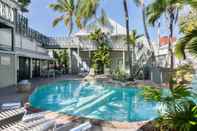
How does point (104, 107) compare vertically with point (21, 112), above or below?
below

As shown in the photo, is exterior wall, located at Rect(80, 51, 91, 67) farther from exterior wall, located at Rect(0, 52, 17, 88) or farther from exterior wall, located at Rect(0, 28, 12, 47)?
exterior wall, located at Rect(0, 28, 12, 47)

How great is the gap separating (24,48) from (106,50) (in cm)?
973

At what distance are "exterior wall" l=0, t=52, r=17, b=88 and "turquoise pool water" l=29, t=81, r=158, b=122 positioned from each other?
297 cm

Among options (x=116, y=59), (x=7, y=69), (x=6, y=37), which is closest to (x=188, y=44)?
(x=6, y=37)

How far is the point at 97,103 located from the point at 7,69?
877cm

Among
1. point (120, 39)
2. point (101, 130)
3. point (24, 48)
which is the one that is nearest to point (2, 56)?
point (24, 48)

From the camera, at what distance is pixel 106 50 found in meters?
28.3

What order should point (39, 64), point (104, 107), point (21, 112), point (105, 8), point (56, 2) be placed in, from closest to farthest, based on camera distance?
point (21, 112) < point (104, 107) < point (105, 8) < point (39, 64) < point (56, 2)

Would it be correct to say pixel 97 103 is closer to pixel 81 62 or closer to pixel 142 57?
pixel 142 57

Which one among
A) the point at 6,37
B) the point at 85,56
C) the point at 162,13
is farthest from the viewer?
the point at 85,56

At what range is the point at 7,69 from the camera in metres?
18.2

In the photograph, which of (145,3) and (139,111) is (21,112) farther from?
(145,3)

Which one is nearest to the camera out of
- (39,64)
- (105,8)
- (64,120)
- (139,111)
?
(64,120)

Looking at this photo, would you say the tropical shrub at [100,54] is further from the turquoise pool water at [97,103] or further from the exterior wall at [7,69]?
the exterior wall at [7,69]
